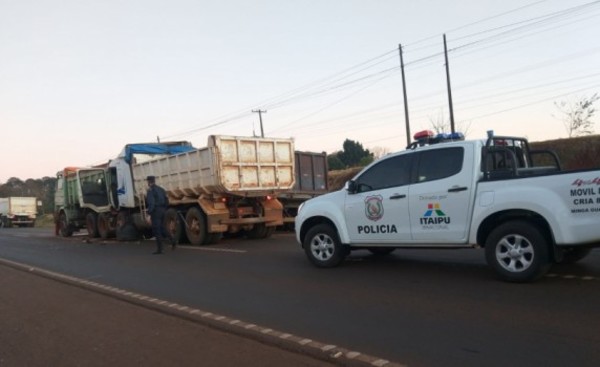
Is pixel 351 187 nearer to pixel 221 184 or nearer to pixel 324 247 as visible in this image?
pixel 324 247

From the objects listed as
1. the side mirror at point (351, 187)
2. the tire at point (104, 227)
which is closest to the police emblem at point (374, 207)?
the side mirror at point (351, 187)

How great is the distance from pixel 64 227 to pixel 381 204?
59.9 feet

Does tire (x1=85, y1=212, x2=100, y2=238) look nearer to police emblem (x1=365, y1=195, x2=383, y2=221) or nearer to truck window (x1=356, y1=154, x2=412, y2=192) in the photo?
truck window (x1=356, y1=154, x2=412, y2=192)

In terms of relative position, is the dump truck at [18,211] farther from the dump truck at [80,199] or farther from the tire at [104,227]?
the tire at [104,227]

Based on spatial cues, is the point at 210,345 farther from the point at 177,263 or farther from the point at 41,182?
the point at 41,182

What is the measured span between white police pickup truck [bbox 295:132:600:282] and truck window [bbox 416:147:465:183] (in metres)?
0.01

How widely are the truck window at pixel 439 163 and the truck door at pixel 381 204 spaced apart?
0.77 feet

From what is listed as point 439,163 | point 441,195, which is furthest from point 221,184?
point 441,195

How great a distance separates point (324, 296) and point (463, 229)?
202 centimetres

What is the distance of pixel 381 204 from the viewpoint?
7.84 m

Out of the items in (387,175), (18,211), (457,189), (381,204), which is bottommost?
(381,204)

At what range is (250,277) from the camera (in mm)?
8453

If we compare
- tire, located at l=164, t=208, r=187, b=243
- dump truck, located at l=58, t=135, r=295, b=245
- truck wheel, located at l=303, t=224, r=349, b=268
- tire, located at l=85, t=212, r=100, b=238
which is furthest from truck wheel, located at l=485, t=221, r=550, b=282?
tire, located at l=85, t=212, r=100, b=238

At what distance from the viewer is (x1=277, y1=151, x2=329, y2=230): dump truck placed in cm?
1645
